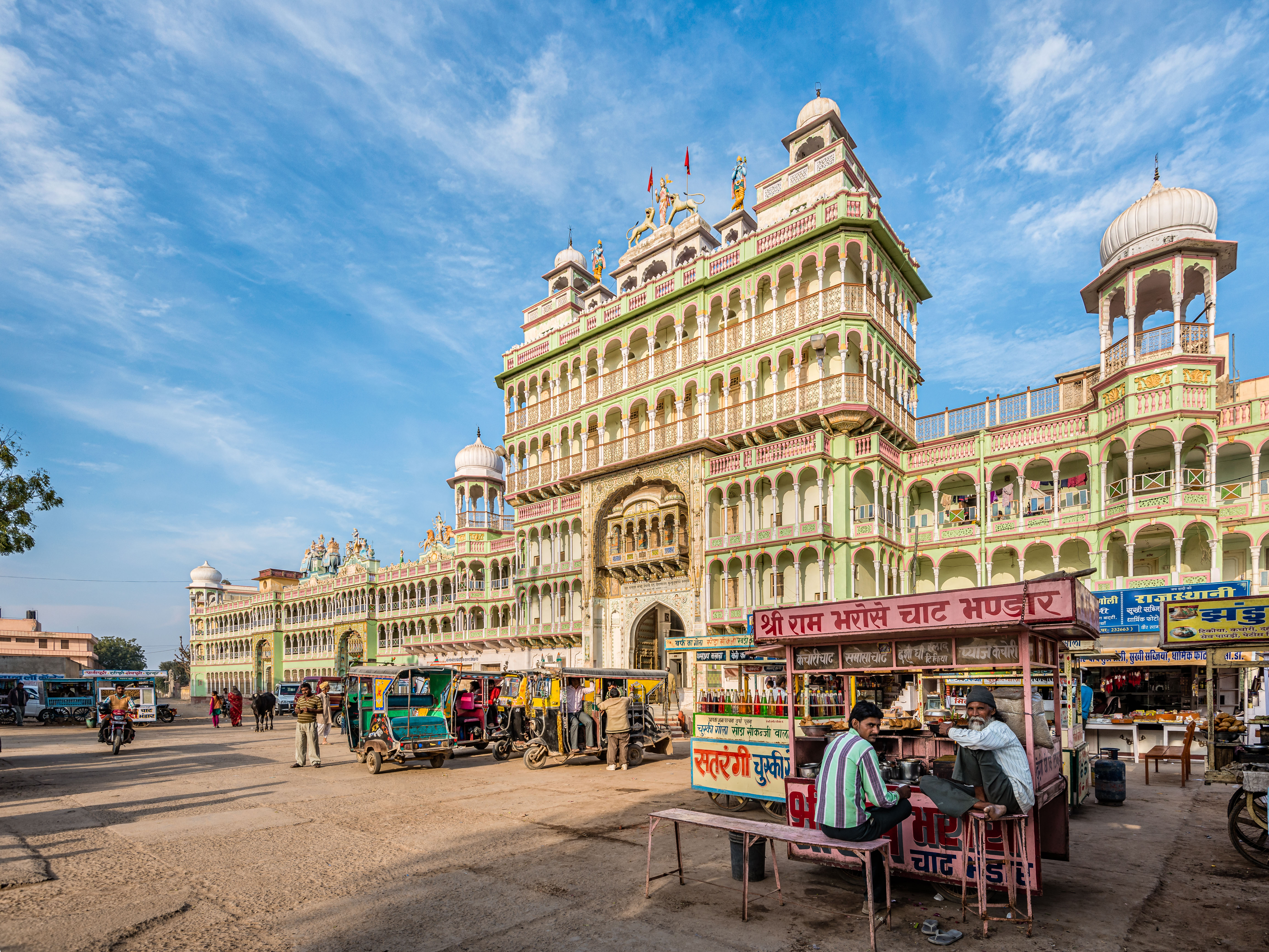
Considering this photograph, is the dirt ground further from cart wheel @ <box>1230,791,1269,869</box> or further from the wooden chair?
the wooden chair

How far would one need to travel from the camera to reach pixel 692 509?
3131 cm

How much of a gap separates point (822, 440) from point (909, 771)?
70.5ft

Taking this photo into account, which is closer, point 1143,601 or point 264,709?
point 1143,601

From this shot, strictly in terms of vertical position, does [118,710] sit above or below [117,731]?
above

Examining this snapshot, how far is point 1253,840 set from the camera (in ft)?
28.6

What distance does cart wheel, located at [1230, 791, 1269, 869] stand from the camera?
7.74 metres

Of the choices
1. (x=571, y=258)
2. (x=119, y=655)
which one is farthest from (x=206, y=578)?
(x=571, y=258)

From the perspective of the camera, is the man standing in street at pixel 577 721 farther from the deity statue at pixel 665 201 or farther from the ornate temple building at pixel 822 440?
the deity statue at pixel 665 201

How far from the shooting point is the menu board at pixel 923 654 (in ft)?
24.5

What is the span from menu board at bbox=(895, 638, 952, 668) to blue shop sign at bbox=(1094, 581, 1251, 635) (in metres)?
17.3

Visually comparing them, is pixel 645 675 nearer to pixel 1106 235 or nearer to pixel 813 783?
pixel 813 783

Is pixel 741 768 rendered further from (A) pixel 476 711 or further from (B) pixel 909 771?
(A) pixel 476 711

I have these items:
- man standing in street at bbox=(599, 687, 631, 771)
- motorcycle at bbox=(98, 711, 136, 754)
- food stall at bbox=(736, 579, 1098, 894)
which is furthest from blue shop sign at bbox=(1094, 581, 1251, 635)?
motorcycle at bbox=(98, 711, 136, 754)

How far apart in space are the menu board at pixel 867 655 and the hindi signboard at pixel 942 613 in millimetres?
271
